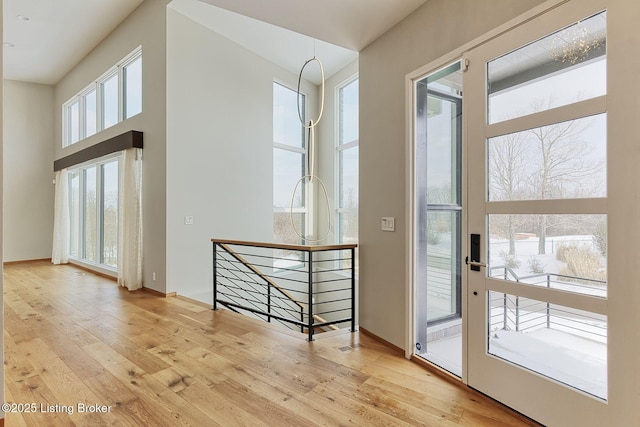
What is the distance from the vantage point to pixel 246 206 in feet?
19.6

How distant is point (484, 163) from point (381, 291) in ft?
5.11

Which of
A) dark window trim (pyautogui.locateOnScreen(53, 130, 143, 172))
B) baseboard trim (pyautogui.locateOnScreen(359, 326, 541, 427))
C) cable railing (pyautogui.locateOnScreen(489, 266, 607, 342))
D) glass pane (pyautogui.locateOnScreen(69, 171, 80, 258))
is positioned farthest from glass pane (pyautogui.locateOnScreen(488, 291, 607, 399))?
glass pane (pyautogui.locateOnScreen(69, 171, 80, 258))

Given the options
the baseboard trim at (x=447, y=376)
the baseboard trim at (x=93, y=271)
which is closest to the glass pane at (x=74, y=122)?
the baseboard trim at (x=93, y=271)

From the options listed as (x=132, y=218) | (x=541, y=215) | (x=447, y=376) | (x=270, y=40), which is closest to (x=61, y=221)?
(x=132, y=218)

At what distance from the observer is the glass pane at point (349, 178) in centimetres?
659

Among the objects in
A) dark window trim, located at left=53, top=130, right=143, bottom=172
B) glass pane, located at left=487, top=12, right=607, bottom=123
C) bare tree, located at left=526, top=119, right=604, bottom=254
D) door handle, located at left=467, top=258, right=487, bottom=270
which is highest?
dark window trim, located at left=53, top=130, right=143, bottom=172

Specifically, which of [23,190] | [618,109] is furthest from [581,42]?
[23,190]

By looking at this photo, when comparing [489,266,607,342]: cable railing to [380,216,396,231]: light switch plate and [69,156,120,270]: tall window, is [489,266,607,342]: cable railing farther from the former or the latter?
[69,156,120,270]: tall window

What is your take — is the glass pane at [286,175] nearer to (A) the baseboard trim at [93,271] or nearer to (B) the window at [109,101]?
(B) the window at [109,101]

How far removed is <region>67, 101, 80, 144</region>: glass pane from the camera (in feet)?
25.7

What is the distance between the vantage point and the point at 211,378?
2521 mm

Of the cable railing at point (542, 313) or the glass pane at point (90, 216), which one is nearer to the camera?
the cable railing at point (542, 313)

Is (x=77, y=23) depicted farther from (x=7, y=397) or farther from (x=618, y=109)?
(x=618, y=109)

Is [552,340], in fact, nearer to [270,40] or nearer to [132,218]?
[132,218]
